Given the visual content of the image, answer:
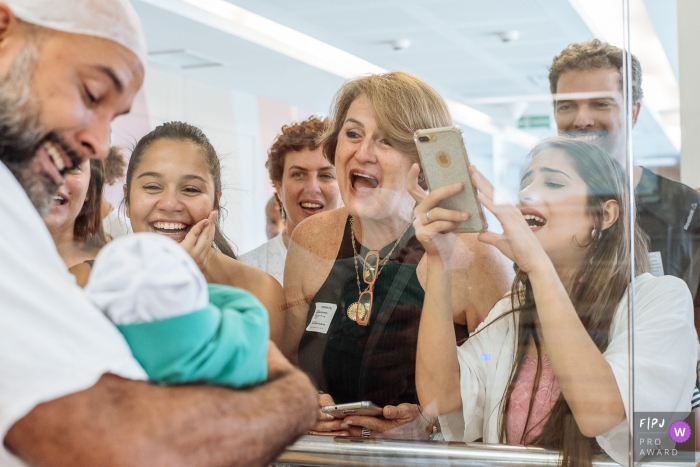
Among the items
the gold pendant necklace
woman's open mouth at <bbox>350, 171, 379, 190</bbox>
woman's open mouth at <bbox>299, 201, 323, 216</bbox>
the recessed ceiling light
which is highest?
the recessed ceiling light

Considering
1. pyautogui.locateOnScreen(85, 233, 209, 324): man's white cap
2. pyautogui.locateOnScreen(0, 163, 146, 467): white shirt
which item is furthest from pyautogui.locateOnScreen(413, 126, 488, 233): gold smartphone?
pyautogui.locateOnScreen(0, 163, 146, 467): white shirt

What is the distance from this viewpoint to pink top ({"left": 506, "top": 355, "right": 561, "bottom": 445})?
3.99 ft

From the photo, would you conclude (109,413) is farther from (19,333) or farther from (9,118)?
(9,118)

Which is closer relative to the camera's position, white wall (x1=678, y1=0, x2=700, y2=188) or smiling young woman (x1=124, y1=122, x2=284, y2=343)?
smiling young woman (x1=124, y1=122, x2=284, y2=343)

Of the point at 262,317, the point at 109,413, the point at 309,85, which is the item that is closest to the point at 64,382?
the point at 109,413

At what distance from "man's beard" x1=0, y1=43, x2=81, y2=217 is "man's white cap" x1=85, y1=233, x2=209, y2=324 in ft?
0.58

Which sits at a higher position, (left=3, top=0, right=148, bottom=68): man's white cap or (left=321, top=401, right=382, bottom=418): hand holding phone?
(left=3, top=0, right=148, bottom=68): man's white cap

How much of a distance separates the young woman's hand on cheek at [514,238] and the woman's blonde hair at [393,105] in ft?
0.51

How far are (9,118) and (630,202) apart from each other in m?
1.02

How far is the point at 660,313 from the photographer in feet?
4.00

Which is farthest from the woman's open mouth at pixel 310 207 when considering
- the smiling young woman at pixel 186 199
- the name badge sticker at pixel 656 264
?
the name badge sticker at pixel 656 264

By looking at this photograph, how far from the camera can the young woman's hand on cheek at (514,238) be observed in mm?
1182

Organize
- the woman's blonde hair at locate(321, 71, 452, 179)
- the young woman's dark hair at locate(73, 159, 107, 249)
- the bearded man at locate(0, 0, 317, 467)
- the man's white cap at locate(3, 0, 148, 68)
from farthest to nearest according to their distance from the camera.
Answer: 1. the woman's blonde hair at locate(321, 71, 452, 179)
2. the young woman's dark hair at locate(73, 159, 107, 249)
3. the man's white cap at locate(3, 0, 148, 68)
4. the bearded man at locate(0, 0, 317, 467)

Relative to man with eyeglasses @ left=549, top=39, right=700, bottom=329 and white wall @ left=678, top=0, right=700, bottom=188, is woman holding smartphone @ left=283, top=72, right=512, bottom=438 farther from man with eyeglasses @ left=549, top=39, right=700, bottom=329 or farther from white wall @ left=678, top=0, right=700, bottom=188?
white wall @ left=678, top=0, right=700, bottom=188
